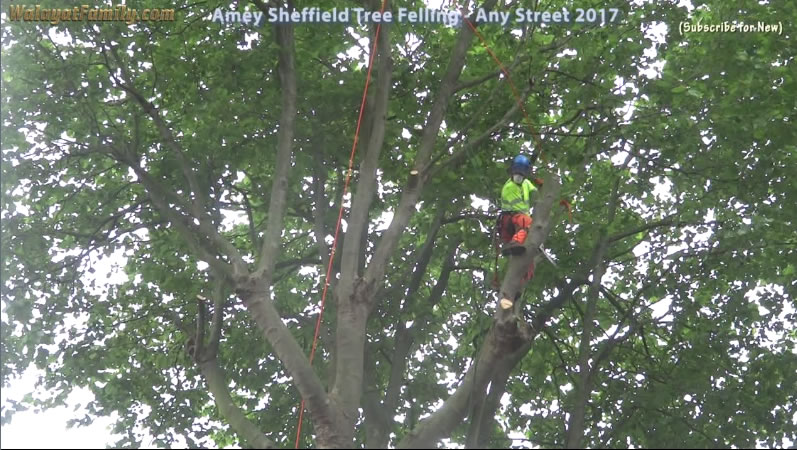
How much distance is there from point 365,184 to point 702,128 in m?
4.41

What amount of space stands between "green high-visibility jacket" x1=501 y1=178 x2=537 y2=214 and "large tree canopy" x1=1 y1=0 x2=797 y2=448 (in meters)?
0.32

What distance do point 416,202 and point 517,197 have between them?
3.20 ft

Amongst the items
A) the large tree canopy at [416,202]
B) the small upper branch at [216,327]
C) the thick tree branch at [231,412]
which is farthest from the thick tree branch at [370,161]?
the thick tree branch at [231,412]

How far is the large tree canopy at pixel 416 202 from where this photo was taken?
10117 millimetres

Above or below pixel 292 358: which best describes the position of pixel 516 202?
above

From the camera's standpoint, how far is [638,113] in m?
10.6

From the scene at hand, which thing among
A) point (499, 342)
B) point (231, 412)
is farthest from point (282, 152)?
point (499, 342)

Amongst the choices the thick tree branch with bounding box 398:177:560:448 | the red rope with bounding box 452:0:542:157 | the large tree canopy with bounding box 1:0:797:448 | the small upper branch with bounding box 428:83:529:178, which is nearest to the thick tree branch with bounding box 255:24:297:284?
the large tree canopy with bounding box 1:0:797:448

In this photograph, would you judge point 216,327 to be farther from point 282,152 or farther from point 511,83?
point 511,83

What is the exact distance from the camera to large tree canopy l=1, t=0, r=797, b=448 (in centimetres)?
1012

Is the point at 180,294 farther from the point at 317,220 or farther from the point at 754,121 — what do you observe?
the point at 754,121

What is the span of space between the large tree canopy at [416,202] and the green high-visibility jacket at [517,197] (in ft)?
1.03

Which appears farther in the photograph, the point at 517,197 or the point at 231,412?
the point at 517,197

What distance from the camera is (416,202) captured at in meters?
9.34
